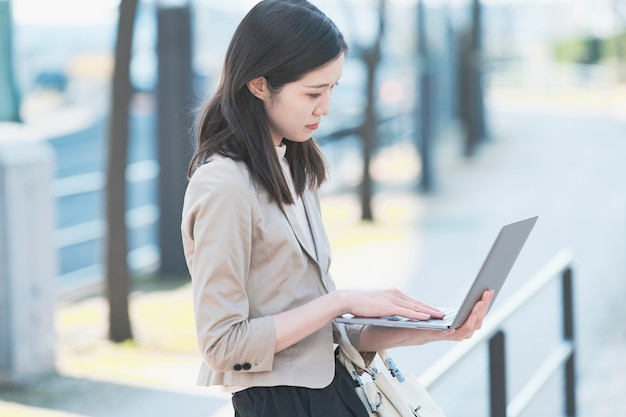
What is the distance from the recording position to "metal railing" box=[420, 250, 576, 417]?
8.62 ft

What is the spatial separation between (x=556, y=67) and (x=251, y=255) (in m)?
32.8

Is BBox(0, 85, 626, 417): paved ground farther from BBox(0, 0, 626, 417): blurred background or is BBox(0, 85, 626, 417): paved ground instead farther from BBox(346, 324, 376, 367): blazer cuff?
BBox(346, 324, 376, 367): blazer cuff

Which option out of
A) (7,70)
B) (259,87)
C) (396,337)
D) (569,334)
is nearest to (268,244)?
(259,87)

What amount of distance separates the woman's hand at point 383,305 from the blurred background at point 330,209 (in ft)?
2.03

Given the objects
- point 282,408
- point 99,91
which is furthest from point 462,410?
point 99,91

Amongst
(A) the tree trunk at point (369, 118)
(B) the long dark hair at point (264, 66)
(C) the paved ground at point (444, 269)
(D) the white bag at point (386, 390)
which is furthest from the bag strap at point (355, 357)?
(A) the tree trunk at point (369, 118)

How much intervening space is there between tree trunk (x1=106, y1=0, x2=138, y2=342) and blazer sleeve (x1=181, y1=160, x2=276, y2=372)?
4882 mm

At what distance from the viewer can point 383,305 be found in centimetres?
172

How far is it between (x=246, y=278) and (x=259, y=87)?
340mm

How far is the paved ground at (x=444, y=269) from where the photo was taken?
5340 millimetres

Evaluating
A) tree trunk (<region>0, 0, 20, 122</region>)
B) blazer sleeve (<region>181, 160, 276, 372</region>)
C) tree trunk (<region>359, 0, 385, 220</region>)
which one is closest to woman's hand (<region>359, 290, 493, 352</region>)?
blazer sleeve (<region>181, 160, 276, 372</region>)

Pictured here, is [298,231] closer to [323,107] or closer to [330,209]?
[323,107]

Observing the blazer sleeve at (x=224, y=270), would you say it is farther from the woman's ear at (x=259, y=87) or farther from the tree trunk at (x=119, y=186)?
the tree trunk at (x=119, y=186)

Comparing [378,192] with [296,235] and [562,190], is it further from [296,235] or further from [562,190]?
[296,235]
